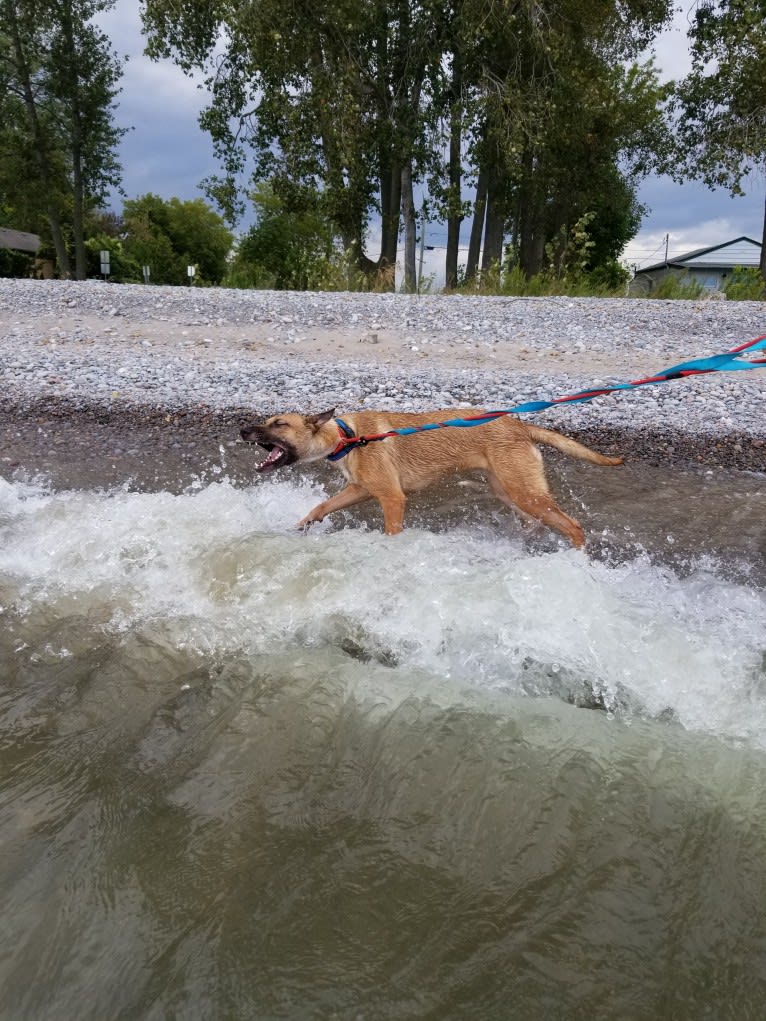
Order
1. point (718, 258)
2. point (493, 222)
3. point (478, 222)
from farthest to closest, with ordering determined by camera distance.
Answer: point (718, 258) → point (478, 222) → point (493, 222)

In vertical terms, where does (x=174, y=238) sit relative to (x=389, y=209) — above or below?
above

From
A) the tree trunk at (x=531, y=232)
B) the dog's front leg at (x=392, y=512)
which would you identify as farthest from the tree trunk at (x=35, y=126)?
the dog's front leg at (x=392, y=512)

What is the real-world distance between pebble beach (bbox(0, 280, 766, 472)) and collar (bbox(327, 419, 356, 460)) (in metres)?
2.40

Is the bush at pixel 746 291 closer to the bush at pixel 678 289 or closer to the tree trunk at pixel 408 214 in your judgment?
the bush at pixel 678 289

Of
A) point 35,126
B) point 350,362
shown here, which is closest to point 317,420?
point 350,362

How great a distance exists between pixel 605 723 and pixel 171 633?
2531 mm

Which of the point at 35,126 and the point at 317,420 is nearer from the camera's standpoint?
the point at 317,420

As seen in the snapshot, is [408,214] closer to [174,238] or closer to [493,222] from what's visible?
[493,222]

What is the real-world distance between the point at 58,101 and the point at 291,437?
36.8m

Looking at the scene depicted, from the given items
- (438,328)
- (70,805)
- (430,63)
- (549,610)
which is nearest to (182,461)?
(549,610)

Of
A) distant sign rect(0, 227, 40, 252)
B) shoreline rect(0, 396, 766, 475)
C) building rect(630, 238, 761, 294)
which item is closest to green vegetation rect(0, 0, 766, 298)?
shoreline rect(0, 396, 766, 475)

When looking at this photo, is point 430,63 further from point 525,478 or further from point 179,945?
point 179,945

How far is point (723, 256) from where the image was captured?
6912 cm

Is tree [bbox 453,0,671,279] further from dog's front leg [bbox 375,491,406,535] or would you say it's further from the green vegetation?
dog's front leg [bbox 375,491,406,535]
